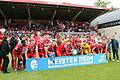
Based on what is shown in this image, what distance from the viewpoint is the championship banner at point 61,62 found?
462 inches

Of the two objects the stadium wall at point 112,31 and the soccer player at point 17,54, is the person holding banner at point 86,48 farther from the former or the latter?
the stadium wall at point 112,31

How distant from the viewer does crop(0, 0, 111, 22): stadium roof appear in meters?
29.8

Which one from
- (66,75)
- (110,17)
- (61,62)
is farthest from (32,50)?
(110,17)

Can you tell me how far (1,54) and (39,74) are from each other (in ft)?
6.21

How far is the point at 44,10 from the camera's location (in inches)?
1282

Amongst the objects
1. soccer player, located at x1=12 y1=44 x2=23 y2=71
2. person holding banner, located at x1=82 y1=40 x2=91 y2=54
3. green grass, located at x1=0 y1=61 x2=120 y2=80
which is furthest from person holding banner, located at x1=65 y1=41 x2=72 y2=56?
soccer player, located at x1=12 y1=44 x2=23 y2=71

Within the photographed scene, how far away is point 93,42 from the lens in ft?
52.1

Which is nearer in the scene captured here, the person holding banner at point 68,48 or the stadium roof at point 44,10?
the person holding banner at point 68,48

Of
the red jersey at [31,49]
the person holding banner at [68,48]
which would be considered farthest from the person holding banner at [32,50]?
the person holding banner at [68,48]

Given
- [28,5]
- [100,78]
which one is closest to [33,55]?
[100,78]

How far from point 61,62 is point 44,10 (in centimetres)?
2057

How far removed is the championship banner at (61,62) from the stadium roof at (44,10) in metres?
16.6

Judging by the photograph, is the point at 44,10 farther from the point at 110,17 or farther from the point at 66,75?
the point at 66,75

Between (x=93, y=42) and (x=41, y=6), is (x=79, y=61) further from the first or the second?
(x=41, y=6)
